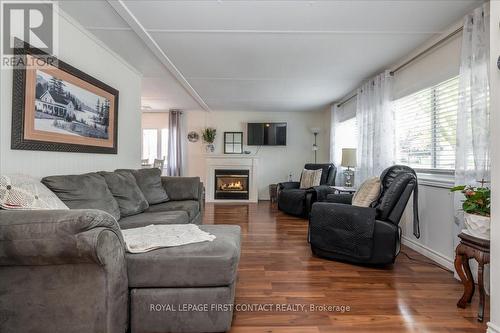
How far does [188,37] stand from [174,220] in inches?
76.7

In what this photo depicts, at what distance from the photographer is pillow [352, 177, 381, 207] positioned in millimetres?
2701

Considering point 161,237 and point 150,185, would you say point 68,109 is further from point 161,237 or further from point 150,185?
point 161,237

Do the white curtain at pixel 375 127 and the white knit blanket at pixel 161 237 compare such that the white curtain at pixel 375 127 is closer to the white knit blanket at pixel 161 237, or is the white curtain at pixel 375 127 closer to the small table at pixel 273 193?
the small table at pixel 273 193

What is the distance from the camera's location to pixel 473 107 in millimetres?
2139

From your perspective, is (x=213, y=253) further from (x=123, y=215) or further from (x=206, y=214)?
(x=206, y=214)

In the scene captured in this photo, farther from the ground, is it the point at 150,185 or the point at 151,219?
the point at 150,185

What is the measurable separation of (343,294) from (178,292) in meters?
1.29

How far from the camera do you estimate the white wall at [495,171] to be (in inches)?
56.0

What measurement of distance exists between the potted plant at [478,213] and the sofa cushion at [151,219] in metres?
2.33

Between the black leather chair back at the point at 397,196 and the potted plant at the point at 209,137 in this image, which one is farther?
the potted plant at the point at 209,137

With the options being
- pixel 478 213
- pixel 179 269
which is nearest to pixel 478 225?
pixel 478 213

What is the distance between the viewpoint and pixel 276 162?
6.93 m

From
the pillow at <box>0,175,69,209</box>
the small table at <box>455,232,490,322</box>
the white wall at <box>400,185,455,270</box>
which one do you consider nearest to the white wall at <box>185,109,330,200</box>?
the white wall at <box>400,185,455,270</box>

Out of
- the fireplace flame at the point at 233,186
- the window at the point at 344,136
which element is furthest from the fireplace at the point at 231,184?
the window at the point at 344,136
